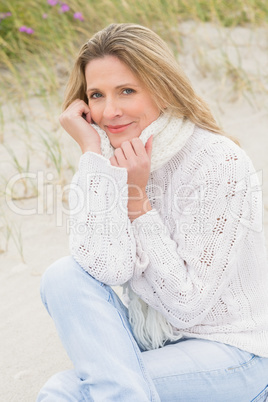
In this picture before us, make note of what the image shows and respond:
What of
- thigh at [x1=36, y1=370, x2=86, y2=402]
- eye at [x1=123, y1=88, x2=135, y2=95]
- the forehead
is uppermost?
the forehead

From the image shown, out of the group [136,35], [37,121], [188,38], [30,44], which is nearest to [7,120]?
[37,121]

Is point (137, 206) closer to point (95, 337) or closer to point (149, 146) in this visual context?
point (149, 146)

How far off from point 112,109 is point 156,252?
50 cm

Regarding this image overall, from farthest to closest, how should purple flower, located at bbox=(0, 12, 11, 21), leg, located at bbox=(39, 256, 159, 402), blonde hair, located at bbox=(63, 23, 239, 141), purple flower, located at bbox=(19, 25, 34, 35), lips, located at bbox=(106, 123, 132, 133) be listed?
purple flower, located at bbox=(0, 12, 11, 21), purple flower, located at bbox=(19, 25, 34, 35), lips, located at bbox=(106, 123, 132, 133), blonde hair, located at bbox=(63, 23, 239, 141), leg, located at bbox=(39, 256, 159, 402)

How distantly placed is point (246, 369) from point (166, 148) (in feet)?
2.50

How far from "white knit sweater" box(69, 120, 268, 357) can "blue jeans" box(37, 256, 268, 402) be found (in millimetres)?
57

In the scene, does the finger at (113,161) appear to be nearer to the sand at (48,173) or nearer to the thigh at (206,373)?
the thigh at (206,373)

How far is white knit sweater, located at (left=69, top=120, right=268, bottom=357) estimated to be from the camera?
185 centimetres

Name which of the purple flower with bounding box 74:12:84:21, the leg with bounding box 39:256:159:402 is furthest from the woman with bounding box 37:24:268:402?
the purple flower with bounding box 74:12:84:21

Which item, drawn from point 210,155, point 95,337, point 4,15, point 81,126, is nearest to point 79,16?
point 4,15

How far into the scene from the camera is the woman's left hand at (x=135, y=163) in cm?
195

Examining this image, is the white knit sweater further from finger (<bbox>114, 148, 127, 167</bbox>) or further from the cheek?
the cheek

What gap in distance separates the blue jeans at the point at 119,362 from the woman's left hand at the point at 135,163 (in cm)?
32

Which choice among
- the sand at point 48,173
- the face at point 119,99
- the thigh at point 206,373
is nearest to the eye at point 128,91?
the face at point 119,99
